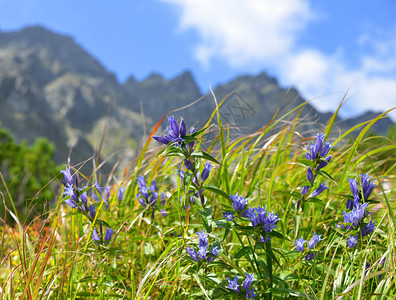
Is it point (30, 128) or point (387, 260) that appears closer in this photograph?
point (387, 260)

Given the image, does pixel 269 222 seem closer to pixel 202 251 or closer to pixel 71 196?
pixel 202 251

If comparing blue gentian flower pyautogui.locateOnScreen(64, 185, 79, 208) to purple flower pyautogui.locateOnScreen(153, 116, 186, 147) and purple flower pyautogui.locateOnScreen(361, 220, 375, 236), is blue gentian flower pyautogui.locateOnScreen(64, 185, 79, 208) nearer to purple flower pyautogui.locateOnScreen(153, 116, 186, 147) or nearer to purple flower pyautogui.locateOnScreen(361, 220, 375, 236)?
purple flower pyautogui.locateOnScreen(153, 116, 186, 147)

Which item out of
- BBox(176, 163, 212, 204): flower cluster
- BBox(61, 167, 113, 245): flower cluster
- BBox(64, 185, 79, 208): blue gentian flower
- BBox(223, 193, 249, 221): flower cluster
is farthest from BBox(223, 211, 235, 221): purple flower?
BBox(64, 185, 79, 208): blue gentian flower

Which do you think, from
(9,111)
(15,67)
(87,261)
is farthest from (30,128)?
(87,261)

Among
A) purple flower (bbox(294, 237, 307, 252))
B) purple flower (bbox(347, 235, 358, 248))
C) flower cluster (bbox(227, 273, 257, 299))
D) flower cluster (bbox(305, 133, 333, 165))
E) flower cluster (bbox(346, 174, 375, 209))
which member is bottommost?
flower cluster (bbox(227, 273, 257, 299))

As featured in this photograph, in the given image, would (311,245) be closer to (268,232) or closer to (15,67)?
(268,232)

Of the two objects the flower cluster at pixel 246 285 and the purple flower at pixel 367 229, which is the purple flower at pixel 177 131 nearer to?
the flower cluster at pixel 246 285

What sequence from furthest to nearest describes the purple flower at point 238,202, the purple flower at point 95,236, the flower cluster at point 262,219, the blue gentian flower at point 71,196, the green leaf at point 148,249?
the green leaf at point 148,249, the purple flower at point 95,236, the blue gentian flower at point 71,196, the purple flower at point 238,202, the flower cluster at point 262,219

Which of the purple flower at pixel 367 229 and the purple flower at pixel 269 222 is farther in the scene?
the purple flower at pixel 367 229

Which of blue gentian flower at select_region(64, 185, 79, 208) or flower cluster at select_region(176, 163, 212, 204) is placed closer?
flower cluster at select_region(176, 163, 212, 204)

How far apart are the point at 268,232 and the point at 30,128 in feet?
464

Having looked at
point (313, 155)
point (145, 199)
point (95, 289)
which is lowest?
point (95, 289)

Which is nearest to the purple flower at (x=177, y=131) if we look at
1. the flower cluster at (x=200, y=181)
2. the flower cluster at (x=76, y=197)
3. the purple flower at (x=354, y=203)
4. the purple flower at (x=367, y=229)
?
the flower cluster at (x=200, y=181)

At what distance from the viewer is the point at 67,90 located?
18850 cm
